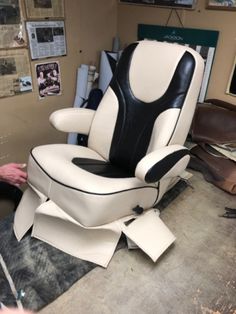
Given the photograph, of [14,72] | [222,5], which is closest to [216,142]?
[222,5]

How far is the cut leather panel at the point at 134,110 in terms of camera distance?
1.39m

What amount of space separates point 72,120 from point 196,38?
1026 mm

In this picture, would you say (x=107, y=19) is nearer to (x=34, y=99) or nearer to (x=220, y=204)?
(x=34, y=99)

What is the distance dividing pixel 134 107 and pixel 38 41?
2.79ft

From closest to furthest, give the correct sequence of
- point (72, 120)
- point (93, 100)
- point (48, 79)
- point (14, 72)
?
point (72, 120) → point (14, 72) → point (48, 79) → point (93, 100)

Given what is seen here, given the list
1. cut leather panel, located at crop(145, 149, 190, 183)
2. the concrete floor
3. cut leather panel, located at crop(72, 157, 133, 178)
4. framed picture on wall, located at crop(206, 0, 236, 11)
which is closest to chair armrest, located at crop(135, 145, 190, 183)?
cut leather panel, located at crop(145, 149, 190, 183)

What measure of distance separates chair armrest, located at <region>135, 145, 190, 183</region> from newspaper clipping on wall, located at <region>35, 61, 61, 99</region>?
3.73ft

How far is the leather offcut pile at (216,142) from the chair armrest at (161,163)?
20.7 inches

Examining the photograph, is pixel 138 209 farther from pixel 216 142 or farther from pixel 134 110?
pixel 216 142

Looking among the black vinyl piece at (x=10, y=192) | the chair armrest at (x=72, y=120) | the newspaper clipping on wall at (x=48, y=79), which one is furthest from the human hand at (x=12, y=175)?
the newspaper clipping on wall at (x=48, y=79)

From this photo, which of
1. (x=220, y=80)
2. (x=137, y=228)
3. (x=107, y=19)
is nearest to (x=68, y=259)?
(x=137, y=228)

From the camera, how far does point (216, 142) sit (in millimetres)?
1824

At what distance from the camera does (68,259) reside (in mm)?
1339

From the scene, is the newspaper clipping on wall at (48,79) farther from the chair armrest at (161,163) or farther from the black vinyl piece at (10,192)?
the chair armrest at (161,163)
